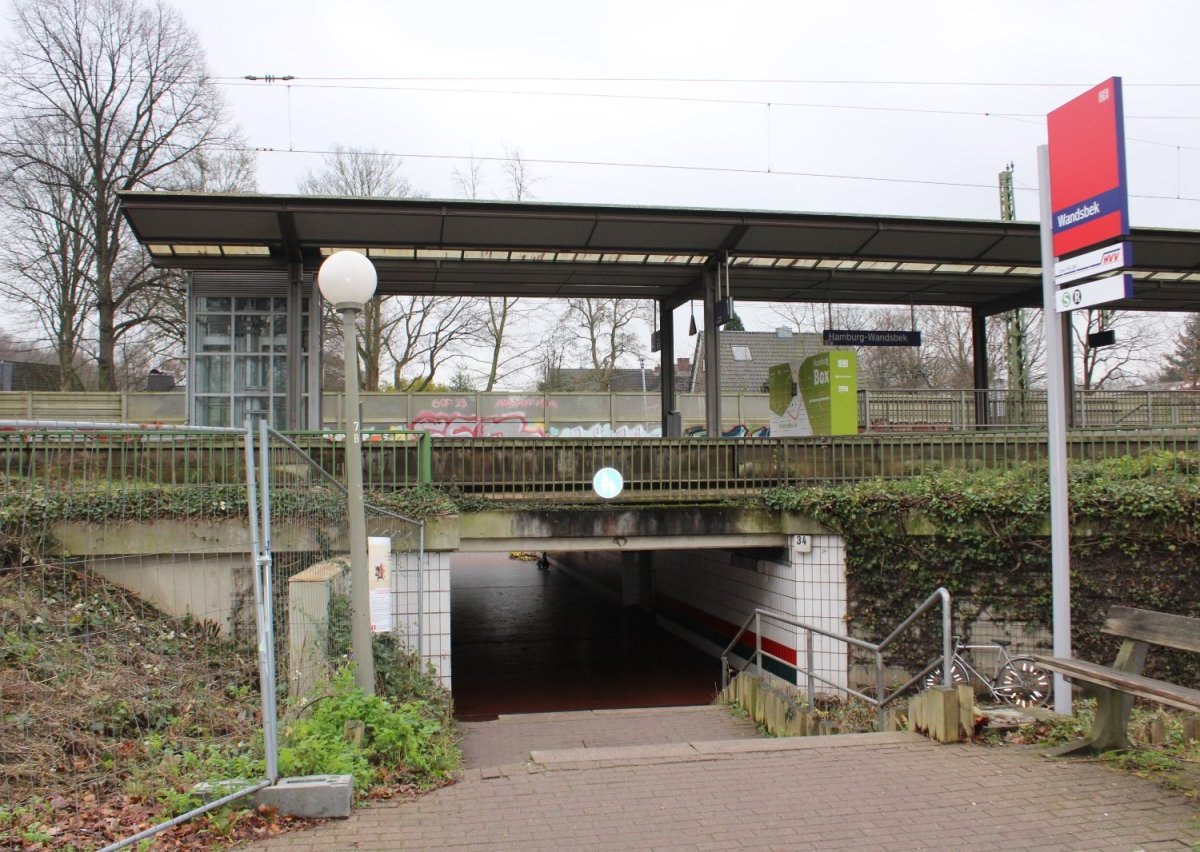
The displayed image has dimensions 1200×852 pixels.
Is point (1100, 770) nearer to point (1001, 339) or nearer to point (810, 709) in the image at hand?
point (810, 709)

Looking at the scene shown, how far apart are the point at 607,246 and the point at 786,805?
10958 millimetres

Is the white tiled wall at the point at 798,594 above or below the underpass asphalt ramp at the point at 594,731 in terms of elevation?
above

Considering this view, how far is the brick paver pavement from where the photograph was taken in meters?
4.53

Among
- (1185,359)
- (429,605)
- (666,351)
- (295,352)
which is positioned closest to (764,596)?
(429,605)

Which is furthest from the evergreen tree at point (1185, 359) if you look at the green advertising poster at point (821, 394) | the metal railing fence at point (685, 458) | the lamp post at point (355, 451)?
the lamp post at point (355, 451)

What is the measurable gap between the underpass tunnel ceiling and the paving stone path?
933 centimetres

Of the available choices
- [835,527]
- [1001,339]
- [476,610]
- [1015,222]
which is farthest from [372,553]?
[1001,339]

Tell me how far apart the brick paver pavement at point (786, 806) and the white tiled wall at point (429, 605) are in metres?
4.89

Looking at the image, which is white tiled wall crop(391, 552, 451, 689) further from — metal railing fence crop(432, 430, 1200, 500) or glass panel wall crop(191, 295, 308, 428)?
glass panel wall crop(191, 295, 308, 428)

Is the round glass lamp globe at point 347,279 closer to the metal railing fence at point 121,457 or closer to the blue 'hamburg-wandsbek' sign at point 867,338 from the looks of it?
the metal railing fence at point 121,457

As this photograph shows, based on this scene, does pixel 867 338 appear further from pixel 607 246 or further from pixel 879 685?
pixel 879 685

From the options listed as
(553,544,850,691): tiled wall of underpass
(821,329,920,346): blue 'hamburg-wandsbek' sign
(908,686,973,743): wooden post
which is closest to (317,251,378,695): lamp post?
(908,686,973,743): wooden post

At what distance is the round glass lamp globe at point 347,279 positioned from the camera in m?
6.36

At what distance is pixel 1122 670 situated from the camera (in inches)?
233
